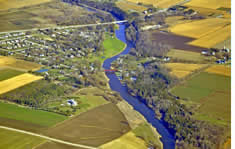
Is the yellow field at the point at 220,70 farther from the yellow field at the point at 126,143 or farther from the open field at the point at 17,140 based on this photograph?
the open field at the point at 17,140

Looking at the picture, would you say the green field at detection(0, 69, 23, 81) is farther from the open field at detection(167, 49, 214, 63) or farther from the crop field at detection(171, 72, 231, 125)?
the open field at detection(167, 49, 214, 63)

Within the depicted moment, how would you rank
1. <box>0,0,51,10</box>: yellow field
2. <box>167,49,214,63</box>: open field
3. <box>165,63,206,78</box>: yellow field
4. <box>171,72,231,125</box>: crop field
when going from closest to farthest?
<box>171,72,231,125</box>: crop field, <box>165,63,206,78</box>: yellow field, <box>167,49,214,63</box>: open field, <box>0,0,51,10</box>: yellow field

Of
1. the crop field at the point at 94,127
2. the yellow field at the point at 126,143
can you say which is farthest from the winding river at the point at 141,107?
the crop field at the point at 94,127

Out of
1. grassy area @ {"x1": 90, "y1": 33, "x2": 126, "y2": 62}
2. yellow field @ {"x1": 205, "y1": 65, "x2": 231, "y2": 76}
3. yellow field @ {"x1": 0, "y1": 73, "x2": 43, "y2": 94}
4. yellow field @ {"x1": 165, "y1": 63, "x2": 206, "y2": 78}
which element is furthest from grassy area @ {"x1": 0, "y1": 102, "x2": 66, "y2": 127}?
yellow field @ {"x1": 205, "y1": 65, "x2": 231, "y2": 76}

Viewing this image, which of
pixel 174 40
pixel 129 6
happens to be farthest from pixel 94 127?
pixel 129 6

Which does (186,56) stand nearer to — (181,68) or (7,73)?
(181,68)

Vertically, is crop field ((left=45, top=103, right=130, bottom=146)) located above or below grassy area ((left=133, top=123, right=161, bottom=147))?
above
